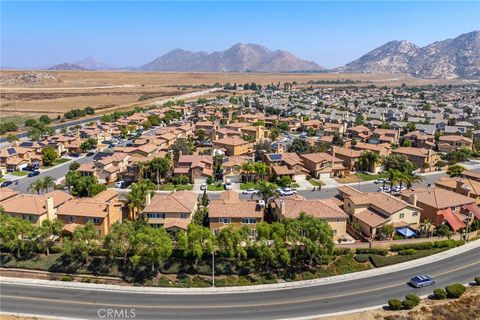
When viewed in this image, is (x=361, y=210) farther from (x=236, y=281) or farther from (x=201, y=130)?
(x=201, y=130)

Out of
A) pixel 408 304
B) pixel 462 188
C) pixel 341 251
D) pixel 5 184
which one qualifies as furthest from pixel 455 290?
pixel 5 184

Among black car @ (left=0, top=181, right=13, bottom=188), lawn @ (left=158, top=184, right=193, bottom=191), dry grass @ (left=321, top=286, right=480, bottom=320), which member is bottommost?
dry grass @ (left=321, top=286, right=480, bottom=320)

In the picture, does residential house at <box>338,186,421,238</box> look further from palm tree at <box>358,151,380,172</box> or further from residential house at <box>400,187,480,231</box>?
palm tree at <box>358,151,380,172</box>

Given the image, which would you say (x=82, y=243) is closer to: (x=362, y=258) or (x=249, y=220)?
(x=249, y=220)

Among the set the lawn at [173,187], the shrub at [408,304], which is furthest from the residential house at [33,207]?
the shrub at [408,304]

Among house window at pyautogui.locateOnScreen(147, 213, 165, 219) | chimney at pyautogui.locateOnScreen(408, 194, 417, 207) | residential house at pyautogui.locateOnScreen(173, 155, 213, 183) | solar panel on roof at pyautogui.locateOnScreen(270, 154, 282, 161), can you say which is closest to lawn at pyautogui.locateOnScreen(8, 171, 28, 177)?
residential house at pyautogui.locateOnScreen(173, 155, 213, 183)

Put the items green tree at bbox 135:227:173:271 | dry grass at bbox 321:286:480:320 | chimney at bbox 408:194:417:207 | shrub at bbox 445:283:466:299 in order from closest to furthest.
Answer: dry grass at bbox 321:286:480:320
shrub at bbox 445:283:466:299
green tree at bbox 135:227:173:271
chimney at bbox 408:194:417:207
